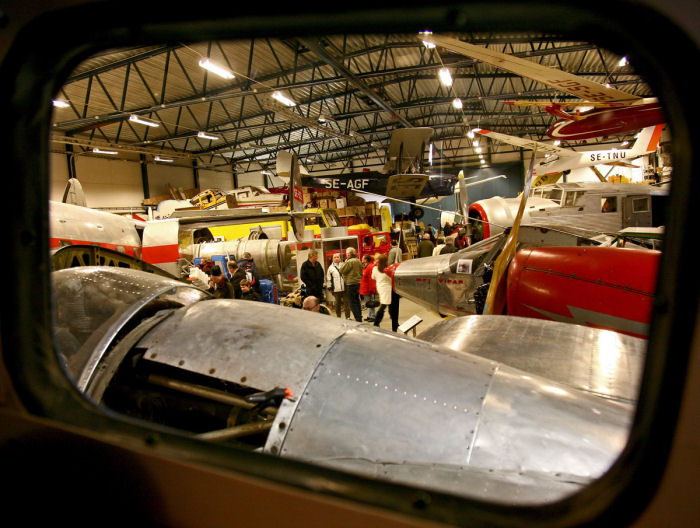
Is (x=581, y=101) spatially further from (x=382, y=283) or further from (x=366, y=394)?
(x=366, y=394)

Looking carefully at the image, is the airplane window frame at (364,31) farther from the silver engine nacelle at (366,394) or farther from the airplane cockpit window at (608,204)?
the airplane cockpit window at (608,204)

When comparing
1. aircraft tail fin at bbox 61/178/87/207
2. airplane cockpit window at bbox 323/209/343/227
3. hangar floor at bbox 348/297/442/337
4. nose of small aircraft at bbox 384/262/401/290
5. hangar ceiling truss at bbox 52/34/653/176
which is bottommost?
hangar floor at bbox 348/297/442/337

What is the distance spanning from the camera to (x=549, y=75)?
520cm

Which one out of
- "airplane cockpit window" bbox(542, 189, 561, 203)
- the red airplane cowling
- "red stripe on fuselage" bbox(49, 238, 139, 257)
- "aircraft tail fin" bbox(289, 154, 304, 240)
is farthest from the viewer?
"airplane cockpit window" bbox(542, 189, 561, 203)

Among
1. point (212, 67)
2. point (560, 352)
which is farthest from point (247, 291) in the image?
point (212, 67)

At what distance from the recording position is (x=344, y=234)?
38.3 feet

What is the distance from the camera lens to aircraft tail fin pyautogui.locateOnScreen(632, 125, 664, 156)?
11.3 metres

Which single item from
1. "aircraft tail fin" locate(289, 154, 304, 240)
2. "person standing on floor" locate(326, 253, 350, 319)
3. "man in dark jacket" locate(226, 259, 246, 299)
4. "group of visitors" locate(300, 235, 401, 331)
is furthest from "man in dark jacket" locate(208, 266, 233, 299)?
"person standing on floor" locate(326, 253, 350, 319)

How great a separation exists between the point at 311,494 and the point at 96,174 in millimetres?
22102

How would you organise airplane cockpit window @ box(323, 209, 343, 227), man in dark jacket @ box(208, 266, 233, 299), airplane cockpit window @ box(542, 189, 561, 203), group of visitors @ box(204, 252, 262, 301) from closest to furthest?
man in dark jacket @ box(208, 266, 233, 299) → group of visitors @ box(204, 252, 262, 301) → airplane cockpit window @ box(542, 189, 561, 203) → airplane cockpit window @ box(323, 209, 343, 227)

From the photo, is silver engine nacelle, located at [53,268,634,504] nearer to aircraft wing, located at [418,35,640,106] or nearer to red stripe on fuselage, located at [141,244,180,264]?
aircraft wing, located at [418,35,640,106]

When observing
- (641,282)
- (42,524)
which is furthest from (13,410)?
(641,282)

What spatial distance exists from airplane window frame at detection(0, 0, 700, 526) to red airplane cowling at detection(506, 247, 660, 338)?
8.84 feet

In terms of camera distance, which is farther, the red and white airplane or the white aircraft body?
the white aircraft body
